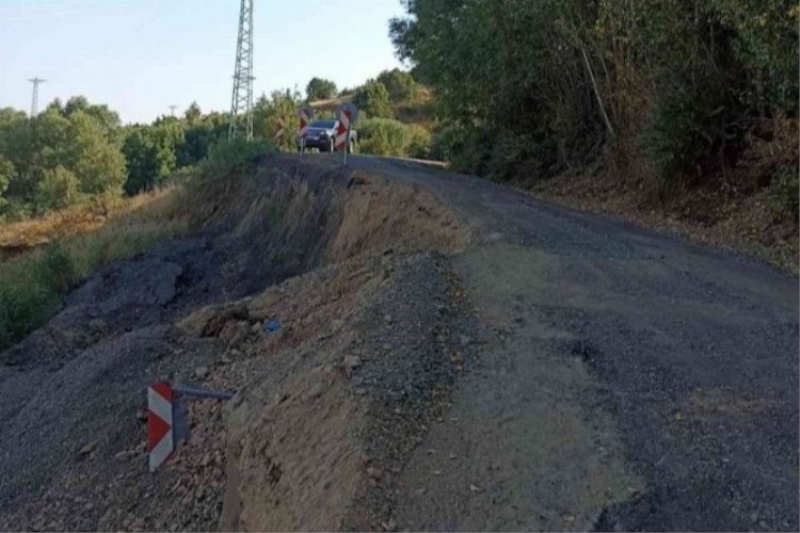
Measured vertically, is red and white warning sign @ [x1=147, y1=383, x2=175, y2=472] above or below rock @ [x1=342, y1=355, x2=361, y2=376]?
below

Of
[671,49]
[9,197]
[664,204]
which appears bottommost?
[9,197]

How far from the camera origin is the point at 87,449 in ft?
29.6

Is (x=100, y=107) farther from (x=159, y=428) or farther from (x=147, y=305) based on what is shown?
(x=159, y=428)

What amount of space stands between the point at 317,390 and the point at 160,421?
1.12m

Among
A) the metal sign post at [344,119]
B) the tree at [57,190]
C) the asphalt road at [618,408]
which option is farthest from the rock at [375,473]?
the tree at [57,190]

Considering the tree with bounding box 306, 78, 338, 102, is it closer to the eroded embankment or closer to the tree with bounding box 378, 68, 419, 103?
the tree with bounding box 378, 68, 419, 103

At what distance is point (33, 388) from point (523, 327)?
728 cm

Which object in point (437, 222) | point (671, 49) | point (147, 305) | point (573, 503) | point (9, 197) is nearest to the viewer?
point (573, 503)

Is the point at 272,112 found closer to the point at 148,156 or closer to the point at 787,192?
the point at 148,156

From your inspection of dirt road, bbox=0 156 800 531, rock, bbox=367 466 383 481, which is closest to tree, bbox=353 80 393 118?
→ dirt road, bbox=0 156 800 531

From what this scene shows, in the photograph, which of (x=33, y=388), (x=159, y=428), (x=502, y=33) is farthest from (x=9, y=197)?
(x=159, y=428)

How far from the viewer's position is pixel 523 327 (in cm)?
779

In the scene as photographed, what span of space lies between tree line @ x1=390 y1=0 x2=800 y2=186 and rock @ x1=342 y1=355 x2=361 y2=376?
6772mm

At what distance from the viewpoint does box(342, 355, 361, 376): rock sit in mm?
6971
